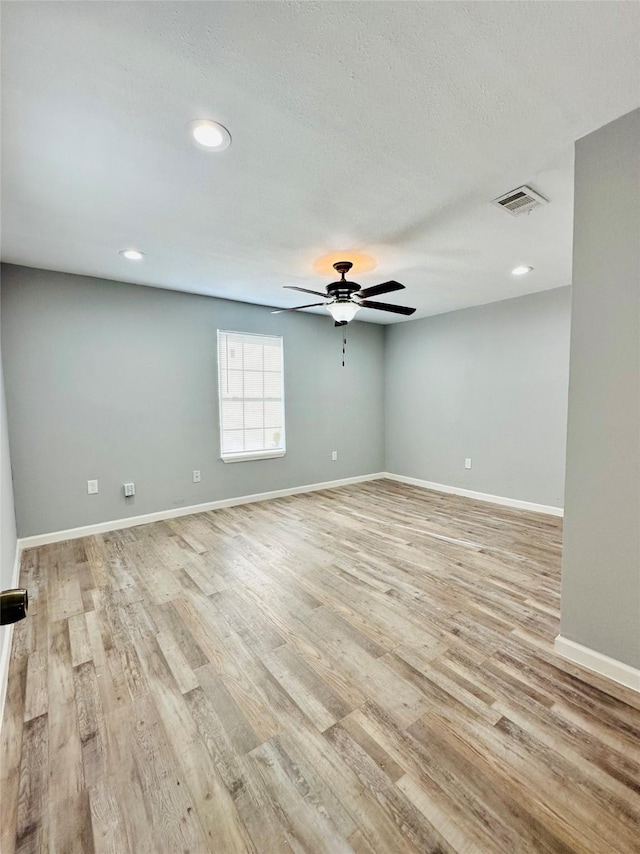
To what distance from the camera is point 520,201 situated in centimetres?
220

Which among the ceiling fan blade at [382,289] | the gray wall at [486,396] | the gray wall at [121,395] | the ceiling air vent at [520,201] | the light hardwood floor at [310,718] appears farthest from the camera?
the gray wall at [486,396]

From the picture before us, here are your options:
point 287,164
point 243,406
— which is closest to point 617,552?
point 287,164

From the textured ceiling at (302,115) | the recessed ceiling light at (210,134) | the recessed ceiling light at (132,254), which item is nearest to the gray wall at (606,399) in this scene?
the textured ceiling at (302,115)

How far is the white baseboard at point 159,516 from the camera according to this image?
11.2 feet

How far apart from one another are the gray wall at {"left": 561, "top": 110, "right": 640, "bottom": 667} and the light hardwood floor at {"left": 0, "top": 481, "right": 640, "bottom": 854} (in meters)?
0.38

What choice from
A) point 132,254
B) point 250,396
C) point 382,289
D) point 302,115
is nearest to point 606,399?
point 382,289

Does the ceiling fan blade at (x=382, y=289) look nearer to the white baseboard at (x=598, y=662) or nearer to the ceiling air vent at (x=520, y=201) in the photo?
the ceiling air vent at (x=520, y=201)

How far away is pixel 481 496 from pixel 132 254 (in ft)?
16.1

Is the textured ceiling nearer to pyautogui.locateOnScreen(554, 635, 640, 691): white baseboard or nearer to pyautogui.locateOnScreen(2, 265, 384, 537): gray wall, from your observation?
pyautogui.locateOnScreen(2, 265, 384, 537): gray wall

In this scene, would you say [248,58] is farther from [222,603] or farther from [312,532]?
[312,532]

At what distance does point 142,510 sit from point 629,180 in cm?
460

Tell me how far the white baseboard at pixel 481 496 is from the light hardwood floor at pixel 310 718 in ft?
5.78

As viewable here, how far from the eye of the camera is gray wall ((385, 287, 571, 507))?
4207 mm

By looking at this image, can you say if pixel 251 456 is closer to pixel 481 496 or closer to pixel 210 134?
pixel 481 496
